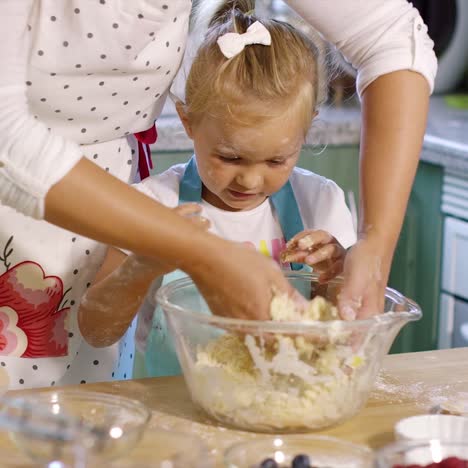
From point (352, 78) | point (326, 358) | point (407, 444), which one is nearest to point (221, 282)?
point (326, 358)

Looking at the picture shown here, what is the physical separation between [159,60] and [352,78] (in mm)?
1571

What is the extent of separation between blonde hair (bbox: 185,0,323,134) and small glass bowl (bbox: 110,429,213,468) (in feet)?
1.87

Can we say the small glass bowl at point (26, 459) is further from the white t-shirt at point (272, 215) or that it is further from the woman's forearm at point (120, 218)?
the white t-shirt at point (272, 215)

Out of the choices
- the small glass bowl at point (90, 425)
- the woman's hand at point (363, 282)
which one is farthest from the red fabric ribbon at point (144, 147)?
the small glass bowl at point (90, 425)

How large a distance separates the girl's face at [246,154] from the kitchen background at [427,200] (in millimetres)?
Answer: 938

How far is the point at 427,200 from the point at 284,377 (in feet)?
5.42

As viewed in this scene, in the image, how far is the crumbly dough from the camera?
103 cm

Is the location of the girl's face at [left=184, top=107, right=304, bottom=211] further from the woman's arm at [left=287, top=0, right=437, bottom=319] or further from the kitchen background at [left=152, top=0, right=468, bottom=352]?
the kitchen background at [left=152, top=0, right=468, bottom=352]

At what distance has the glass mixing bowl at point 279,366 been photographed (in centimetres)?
102

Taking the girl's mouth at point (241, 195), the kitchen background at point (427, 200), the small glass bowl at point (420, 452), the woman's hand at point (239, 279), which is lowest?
the kitchen background at point (427, 200)

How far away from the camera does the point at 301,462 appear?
34.5 inches

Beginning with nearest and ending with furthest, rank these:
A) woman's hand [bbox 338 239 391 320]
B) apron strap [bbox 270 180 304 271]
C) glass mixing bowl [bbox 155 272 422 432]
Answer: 1. glass mixing bowl [bbox 155 272 422 432]
2. woman's hand [bbox 338 239 391 320]
3. apron strap [bbox 270 180 304 271]

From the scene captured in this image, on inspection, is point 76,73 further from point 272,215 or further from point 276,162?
point 272,215

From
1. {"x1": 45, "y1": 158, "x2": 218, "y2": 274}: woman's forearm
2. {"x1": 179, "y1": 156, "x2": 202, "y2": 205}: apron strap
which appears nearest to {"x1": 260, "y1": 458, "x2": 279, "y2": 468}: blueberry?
{"x1": 45, "y1": 158, "x2": 218, "y2": 274}: woman's forearm
